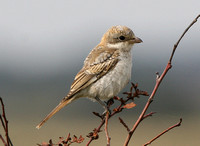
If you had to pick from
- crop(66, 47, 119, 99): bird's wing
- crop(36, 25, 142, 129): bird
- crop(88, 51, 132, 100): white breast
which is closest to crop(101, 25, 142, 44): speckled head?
crop(36, 25, 142, 129): bird

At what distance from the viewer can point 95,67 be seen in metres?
5.66

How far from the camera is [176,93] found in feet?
150

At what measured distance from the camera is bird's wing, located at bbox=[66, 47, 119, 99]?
554 centimetres

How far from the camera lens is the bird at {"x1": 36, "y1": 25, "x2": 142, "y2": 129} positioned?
541cm

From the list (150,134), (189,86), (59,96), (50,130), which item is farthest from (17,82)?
(150,134)

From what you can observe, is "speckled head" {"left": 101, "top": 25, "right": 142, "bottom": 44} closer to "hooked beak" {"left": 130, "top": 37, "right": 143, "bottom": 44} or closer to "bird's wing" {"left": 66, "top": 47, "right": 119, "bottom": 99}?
"hooked beak" {"left": 130, "top": 37, "right": 143, "bottom": 44}

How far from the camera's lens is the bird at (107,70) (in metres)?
5.41

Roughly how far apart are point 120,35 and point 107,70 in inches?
20.9

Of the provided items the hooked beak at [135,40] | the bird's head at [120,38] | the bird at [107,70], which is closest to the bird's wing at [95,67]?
the bird at [107,70]

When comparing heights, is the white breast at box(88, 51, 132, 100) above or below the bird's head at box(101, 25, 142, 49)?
below

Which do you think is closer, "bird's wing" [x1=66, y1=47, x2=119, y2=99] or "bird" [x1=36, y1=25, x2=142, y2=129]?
"bird" [x1=36, y1=25, x2=142, y2=129]

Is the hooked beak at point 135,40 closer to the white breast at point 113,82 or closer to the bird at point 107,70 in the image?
the bird at point 107,70

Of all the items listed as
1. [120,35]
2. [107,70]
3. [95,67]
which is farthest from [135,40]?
[95,67]

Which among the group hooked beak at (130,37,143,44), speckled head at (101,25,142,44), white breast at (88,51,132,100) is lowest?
white breast at (88,51,132,100)
